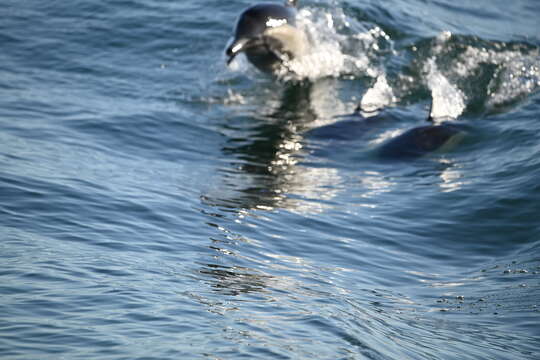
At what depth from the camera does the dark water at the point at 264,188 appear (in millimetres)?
5035

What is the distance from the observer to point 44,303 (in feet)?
16.0

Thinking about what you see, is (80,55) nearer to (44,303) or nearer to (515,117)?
(515,117)

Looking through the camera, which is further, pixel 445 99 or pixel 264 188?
pixel 445 99

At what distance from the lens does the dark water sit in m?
5.04

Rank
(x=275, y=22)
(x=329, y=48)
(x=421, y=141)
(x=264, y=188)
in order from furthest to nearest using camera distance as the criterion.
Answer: (x=329, y=48)
(x=275, y=22)
(x=421, y=141)
(x=264, y=188)

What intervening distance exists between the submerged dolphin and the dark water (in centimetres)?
56

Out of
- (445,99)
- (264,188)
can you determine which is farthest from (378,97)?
(264,188)

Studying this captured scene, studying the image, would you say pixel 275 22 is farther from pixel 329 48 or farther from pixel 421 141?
pixel 421 141

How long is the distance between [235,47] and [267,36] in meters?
0.67

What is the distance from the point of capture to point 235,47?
504 inches

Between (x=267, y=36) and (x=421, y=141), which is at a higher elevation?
(x=267, y=36)

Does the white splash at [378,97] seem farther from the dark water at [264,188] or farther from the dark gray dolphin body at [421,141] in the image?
the dark gray dolphin body at [421,141]

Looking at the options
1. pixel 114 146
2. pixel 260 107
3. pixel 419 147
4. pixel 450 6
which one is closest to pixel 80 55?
pixel 260 107

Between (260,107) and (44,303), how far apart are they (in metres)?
8.71
